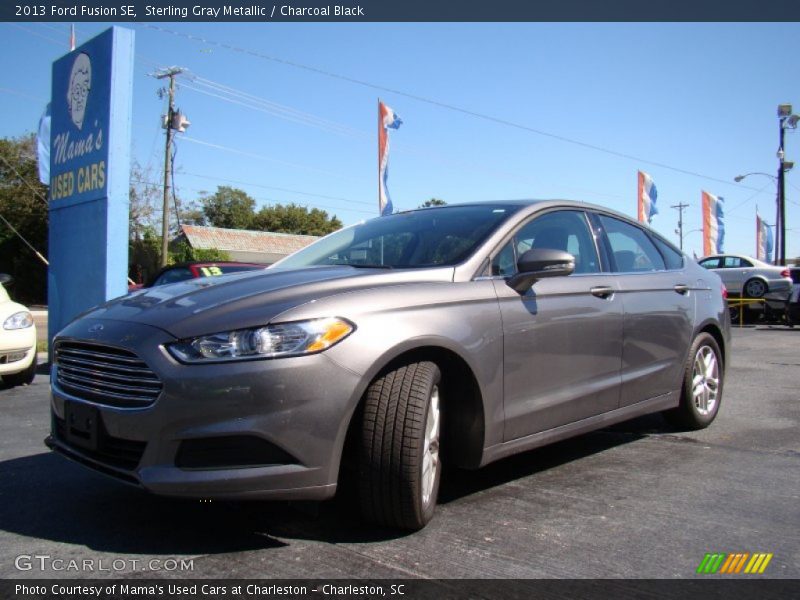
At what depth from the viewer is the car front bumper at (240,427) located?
2.45 m

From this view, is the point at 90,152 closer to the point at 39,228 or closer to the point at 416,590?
the point at 416,590

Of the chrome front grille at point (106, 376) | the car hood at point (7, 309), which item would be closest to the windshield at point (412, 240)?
the chrome front grille at point (106, 376)

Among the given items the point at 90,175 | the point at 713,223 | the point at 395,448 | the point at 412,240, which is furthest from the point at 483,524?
the point at 713,223

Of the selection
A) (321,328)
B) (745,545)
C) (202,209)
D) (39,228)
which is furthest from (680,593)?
(202,209)

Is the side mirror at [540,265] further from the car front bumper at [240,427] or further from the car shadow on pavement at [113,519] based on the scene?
the car shadow on pavement at [113,519]

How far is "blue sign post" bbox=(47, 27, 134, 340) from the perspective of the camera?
8930 mm

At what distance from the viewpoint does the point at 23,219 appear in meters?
38.2

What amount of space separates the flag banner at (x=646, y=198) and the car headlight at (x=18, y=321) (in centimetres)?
2114

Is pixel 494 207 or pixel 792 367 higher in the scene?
pixel 494 207

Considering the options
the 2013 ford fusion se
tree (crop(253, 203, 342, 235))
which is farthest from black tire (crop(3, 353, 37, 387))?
tree (crop(253, 203, 342, 235))

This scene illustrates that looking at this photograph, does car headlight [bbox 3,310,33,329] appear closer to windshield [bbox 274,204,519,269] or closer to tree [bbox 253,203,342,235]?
windshield [bbox 274,204,519,269]

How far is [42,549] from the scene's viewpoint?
272 cm

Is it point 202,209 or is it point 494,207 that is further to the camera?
point 202,209

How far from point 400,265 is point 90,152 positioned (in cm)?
745
